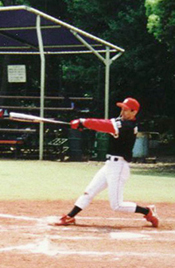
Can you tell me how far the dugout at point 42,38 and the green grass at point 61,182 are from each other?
75.9 inches

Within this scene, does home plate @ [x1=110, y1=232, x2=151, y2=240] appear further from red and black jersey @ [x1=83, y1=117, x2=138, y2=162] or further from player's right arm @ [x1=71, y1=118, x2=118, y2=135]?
player's right arm @ [x1=71, y1=118, x2=118, y2=135]

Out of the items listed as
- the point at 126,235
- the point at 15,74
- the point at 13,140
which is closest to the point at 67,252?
the point at 126,235

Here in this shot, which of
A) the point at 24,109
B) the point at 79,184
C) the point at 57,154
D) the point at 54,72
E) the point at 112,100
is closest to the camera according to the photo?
the point at 79,184

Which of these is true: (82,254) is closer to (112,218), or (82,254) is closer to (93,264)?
(93,264)

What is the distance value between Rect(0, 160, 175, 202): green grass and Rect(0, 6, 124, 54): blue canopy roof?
420cm

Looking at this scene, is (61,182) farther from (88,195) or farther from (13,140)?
(13,140)

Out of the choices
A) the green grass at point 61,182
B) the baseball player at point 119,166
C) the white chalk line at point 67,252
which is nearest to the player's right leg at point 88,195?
the baseball player at point 119,166

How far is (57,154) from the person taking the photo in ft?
70.7

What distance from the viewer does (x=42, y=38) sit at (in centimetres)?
2380

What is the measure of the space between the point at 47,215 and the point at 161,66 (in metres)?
15.2

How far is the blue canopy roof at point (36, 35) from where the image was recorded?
19234 mm

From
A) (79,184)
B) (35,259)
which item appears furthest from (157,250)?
(79,184)

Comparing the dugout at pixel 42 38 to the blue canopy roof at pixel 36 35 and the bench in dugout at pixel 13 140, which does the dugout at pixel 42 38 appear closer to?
the blue canopy roof at pixel 36 35

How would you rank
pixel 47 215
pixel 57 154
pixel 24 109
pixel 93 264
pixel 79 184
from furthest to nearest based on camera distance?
pixel 24 109
pixel 57 154
pixel 79 184
pixel 47 215
pixel 93 264
